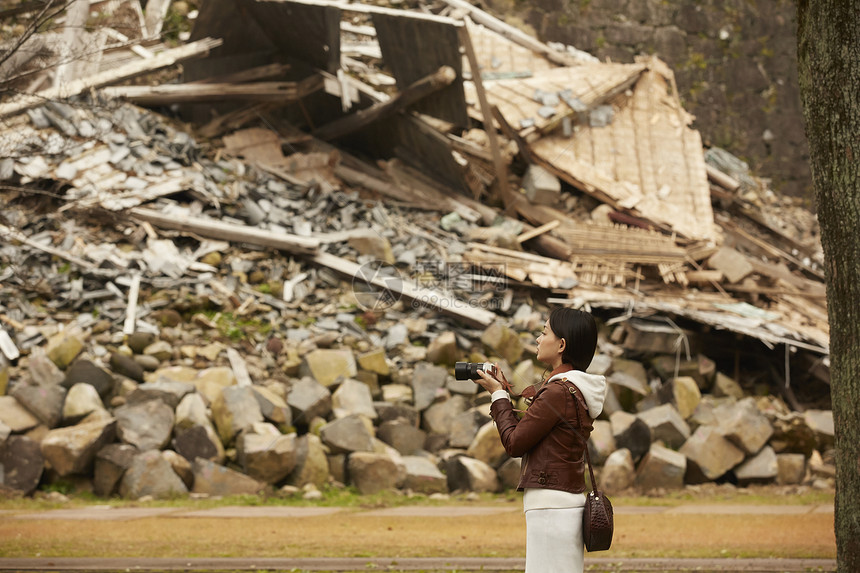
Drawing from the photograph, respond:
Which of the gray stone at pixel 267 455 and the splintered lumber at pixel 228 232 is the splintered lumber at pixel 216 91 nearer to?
the splintered lumber at pixel 228 232

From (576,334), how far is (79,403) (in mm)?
6720

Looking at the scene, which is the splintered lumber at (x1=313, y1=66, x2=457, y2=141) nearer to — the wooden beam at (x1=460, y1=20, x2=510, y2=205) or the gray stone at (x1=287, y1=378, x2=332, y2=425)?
the wooden beam at (x1=460, y1=20, x2=510, y2=205)

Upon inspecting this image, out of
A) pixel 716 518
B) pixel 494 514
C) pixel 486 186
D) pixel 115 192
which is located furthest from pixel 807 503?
pixel 115 192

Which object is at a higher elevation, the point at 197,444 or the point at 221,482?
the point at 197,444

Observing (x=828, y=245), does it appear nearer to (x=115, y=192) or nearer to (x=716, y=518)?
(x=716, y=518)

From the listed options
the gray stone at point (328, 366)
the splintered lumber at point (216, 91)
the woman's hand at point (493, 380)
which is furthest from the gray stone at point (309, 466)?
the splintered lumber at point (216, 91)

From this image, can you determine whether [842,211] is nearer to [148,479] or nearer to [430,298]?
[148,479]

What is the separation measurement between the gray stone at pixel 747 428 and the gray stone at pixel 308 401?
15.4ft

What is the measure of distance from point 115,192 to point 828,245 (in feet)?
32.7

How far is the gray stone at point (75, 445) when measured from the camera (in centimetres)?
761

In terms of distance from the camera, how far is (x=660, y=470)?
28.8ft

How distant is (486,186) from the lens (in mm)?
13156

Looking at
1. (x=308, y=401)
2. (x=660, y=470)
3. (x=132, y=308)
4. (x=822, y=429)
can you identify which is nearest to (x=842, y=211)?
(x=660, y=470)

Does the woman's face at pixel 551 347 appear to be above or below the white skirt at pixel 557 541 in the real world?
above
